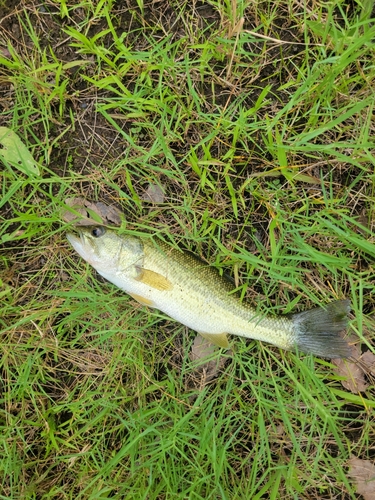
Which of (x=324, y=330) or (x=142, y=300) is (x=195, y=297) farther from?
(x=324, y=330)

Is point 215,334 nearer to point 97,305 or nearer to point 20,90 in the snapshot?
point 97,305

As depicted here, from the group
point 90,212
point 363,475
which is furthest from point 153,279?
point 363,475

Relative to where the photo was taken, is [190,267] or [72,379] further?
[72,379]

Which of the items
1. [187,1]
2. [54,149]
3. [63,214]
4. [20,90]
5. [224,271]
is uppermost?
[187,1]

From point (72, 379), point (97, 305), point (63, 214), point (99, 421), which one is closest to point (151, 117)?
point (63, 214)

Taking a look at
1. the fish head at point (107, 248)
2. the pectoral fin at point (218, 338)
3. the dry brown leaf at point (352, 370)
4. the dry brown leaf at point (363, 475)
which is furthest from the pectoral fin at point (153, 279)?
the dry brown leaf at point (363, 475)

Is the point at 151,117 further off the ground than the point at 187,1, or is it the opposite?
the point at 187,1

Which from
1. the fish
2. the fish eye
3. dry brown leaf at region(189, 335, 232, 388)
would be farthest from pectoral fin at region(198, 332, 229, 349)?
the fish eye
